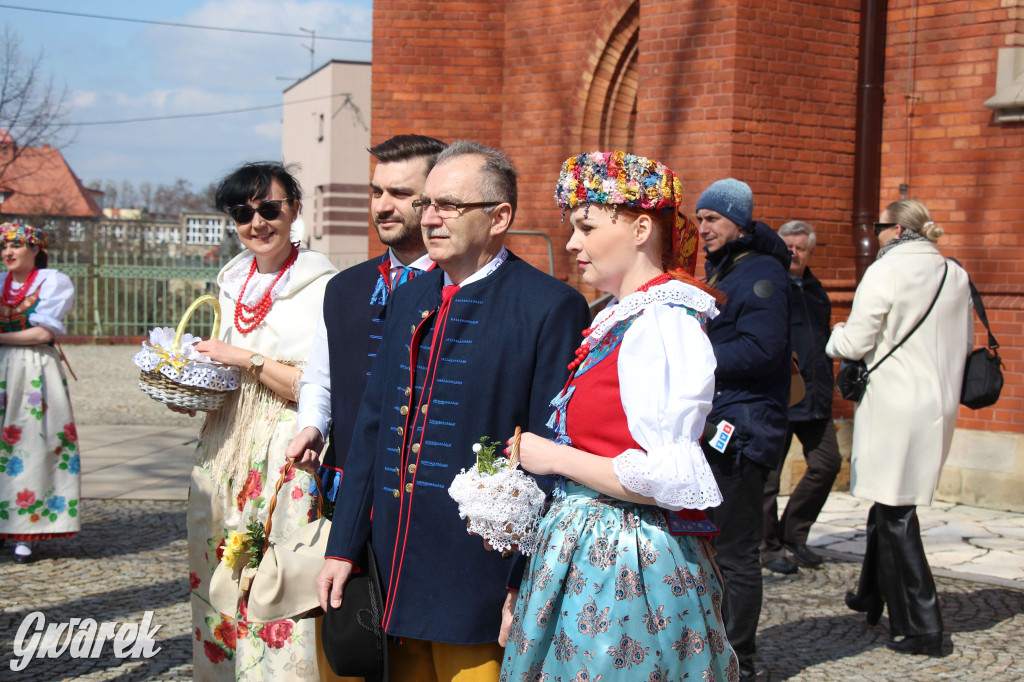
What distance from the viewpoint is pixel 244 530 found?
143 inches

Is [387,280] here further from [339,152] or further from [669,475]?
[339,152]

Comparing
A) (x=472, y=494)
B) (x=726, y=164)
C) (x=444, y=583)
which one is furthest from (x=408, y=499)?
(x=726, y=164)

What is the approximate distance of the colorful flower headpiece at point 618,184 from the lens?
2484 mm

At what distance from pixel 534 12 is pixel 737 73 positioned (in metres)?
3.03

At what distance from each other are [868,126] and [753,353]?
5155 mm

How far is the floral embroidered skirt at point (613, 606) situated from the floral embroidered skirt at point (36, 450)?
5.25 meters

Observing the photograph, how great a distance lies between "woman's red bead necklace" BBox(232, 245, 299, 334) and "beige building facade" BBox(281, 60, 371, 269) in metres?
34.0

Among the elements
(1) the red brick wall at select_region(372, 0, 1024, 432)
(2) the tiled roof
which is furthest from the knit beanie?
(2) the tiled roof

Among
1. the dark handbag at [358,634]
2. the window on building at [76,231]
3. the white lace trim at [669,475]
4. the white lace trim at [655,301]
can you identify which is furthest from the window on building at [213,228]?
the white lace trim at [669,475]

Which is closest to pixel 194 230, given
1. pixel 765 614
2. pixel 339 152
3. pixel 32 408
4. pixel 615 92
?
pixel 339 152

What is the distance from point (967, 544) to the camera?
275 inches

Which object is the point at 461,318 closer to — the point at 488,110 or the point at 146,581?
the point at 146,581

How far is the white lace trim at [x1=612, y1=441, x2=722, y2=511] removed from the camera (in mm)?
2283

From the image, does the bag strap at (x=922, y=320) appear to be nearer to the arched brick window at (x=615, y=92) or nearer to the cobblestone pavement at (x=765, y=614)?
the cobblestone pavement at (x=765, y=614)
